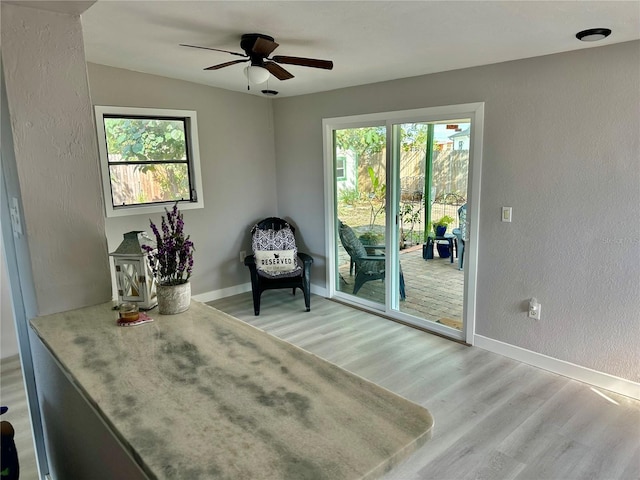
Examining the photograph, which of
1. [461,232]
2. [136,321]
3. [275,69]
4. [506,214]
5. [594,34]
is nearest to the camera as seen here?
[136,321]

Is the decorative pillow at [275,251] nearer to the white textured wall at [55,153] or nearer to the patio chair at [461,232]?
the patio chair at [461,232]

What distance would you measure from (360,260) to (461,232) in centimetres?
129

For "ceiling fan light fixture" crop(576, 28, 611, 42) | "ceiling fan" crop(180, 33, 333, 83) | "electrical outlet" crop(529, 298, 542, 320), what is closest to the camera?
"ceiling fan light fixture" crop(576, 28, 611, 42)

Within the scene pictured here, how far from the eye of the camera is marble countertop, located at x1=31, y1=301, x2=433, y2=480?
0.85m

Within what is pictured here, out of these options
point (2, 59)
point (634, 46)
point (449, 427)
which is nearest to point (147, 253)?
point (2, 59)

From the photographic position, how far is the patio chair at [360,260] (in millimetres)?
4523

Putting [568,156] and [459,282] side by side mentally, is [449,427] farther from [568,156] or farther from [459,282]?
[568,156]

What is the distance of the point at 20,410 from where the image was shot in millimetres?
1970

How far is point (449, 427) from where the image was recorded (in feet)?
8.54

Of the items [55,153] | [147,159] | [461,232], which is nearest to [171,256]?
[55,153]

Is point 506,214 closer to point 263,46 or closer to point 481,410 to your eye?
point 481,410

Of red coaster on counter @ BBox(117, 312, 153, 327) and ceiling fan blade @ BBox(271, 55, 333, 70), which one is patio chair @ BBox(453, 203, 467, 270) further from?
red coaster on counter @ BBox(117, 312, 153, 327)

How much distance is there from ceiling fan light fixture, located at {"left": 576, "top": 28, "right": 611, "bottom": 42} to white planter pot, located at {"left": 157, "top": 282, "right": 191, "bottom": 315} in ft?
8.54

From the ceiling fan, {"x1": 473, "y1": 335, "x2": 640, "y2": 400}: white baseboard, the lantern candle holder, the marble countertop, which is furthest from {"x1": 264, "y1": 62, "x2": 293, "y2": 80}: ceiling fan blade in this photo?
{"x1": 473, "y1": 335, "x2": 640, "y2": 400}: white baseboard
